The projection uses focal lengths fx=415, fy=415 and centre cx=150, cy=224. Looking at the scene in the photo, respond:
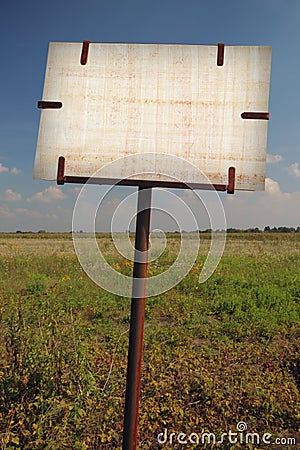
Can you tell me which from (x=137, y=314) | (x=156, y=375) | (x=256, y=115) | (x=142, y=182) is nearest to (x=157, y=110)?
(x=142, y=182)

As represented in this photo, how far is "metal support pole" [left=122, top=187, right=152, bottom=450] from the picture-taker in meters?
2.28

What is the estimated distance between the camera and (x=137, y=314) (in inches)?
91.0

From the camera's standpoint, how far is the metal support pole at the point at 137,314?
2281mm

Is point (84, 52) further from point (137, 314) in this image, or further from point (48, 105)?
point (137, 314)

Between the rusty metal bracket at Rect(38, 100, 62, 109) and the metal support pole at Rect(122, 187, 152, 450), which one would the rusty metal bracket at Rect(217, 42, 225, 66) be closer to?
the metal support pole at Rect(122, 187, 152, 450)

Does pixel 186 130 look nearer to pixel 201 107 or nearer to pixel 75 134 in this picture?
pixel 201 107

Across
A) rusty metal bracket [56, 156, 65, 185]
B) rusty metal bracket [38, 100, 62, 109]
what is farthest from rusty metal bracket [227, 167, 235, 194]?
rusty metal bracket [38, 100, 62, 109]

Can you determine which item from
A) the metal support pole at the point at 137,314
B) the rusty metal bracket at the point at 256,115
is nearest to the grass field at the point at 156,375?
the metal support pole at the point at 137,314


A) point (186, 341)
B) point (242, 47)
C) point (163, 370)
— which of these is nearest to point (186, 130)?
point (242, 47)

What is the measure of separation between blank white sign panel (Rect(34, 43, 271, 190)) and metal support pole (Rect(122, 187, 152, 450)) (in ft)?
0.72

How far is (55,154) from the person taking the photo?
88.4 inches

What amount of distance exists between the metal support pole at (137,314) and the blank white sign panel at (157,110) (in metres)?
0.22

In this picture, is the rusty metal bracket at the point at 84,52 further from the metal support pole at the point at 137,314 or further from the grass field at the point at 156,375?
the grass field at the point at 156,375

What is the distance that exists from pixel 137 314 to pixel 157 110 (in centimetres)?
113
